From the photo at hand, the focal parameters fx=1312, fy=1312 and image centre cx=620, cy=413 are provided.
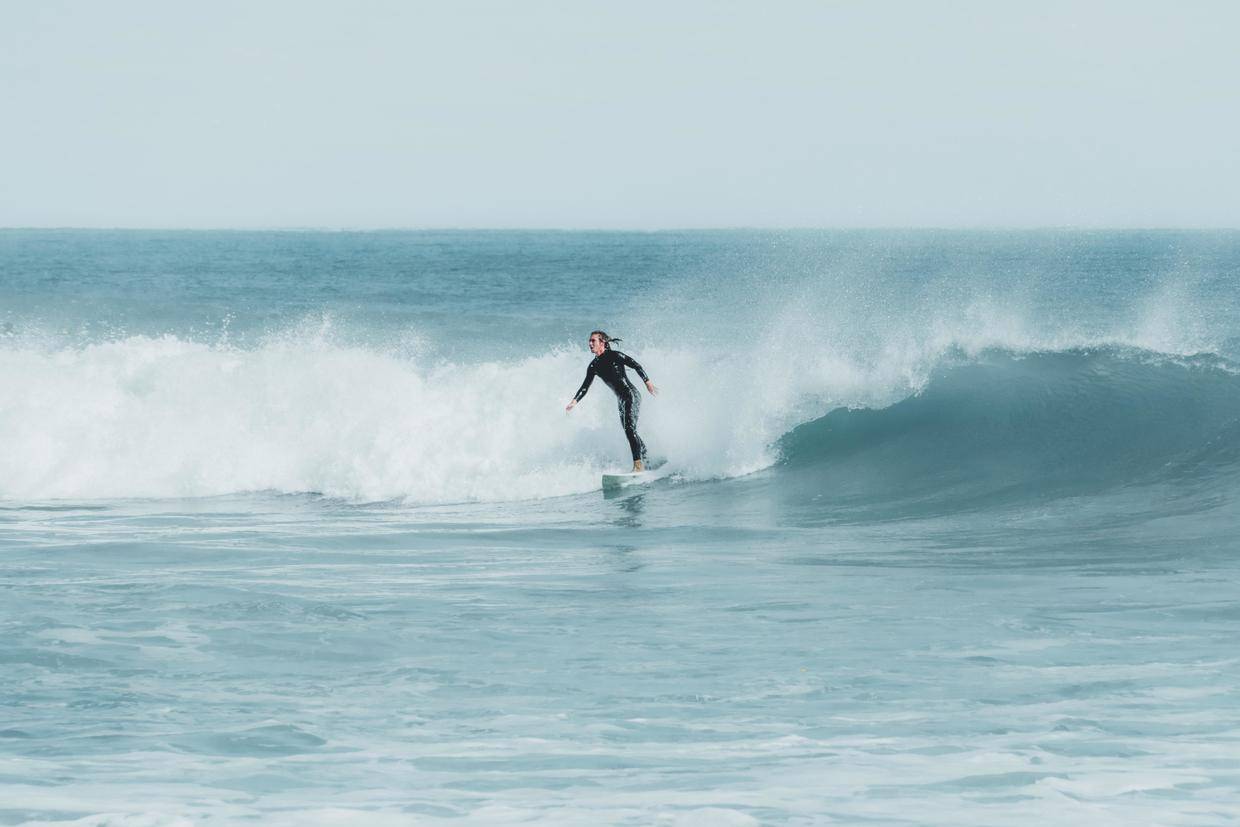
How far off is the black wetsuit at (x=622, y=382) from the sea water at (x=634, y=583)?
2.11 feet

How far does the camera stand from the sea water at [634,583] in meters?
5.08

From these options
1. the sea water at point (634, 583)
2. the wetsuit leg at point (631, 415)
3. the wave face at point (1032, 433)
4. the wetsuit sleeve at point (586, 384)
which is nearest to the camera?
the sea water at point (634, 583)

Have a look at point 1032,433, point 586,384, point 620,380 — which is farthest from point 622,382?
point 1032,433

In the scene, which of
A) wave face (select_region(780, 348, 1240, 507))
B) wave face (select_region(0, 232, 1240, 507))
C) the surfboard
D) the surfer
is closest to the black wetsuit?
the surfer

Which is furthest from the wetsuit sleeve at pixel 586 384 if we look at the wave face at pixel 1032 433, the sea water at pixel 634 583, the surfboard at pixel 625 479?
the wave face at pixel 1032 433

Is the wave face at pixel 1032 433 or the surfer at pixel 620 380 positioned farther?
the surfer at pixel 620 380

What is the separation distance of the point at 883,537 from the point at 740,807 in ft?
21.5

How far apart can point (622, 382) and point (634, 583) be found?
536 centimetres

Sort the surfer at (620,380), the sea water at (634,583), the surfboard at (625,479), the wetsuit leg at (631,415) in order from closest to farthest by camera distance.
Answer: the sea water at (634,583) → the surfer at (620,380) → the wetsuit leg at (631,415) → the surfboard at (625,479)

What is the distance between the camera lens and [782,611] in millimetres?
7906

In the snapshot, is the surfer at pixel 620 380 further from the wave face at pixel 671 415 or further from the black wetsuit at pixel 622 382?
the wave face at pixel 671 415

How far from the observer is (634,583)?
29.4 ft

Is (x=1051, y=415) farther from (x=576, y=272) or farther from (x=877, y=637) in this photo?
(x=576, y=272)

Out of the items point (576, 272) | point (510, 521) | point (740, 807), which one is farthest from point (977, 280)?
point (740, 807)
